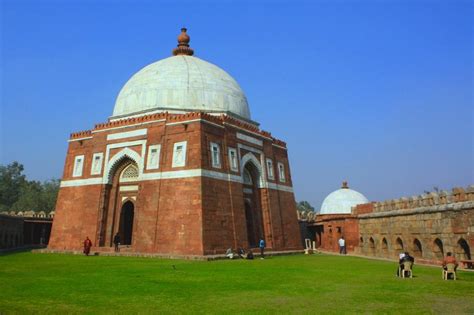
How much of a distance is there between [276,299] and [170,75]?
20857 mm

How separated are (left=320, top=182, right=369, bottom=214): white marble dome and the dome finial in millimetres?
16476

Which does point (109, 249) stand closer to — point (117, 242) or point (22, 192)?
point (117, 242)

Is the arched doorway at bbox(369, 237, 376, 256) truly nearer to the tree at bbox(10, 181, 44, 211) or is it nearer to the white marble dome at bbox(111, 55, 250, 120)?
the white marble dome at bbox(111, 55, 250, 120)

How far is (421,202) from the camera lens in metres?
20.5

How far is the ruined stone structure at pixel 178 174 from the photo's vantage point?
22234 mm

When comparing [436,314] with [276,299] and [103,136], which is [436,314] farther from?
[103,136]

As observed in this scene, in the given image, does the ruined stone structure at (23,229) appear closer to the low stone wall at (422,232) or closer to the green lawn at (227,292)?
the green lawn at (227,292)

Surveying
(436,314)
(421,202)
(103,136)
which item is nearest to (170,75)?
(103,136)

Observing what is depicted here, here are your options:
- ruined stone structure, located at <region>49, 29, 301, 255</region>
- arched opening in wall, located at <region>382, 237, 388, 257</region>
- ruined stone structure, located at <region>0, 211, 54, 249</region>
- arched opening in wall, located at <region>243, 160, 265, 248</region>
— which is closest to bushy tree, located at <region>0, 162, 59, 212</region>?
ruined stone structure, located at <region>0, 211, 54, 249</region>

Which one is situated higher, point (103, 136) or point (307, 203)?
point (307, 203)

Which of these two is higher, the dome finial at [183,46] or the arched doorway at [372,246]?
the dome finial at [183,46]

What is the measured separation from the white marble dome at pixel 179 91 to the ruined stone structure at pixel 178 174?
7 cm

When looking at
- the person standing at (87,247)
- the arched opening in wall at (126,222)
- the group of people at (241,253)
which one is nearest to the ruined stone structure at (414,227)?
the group of people at (241,253)

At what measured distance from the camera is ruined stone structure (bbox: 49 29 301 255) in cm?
2223
